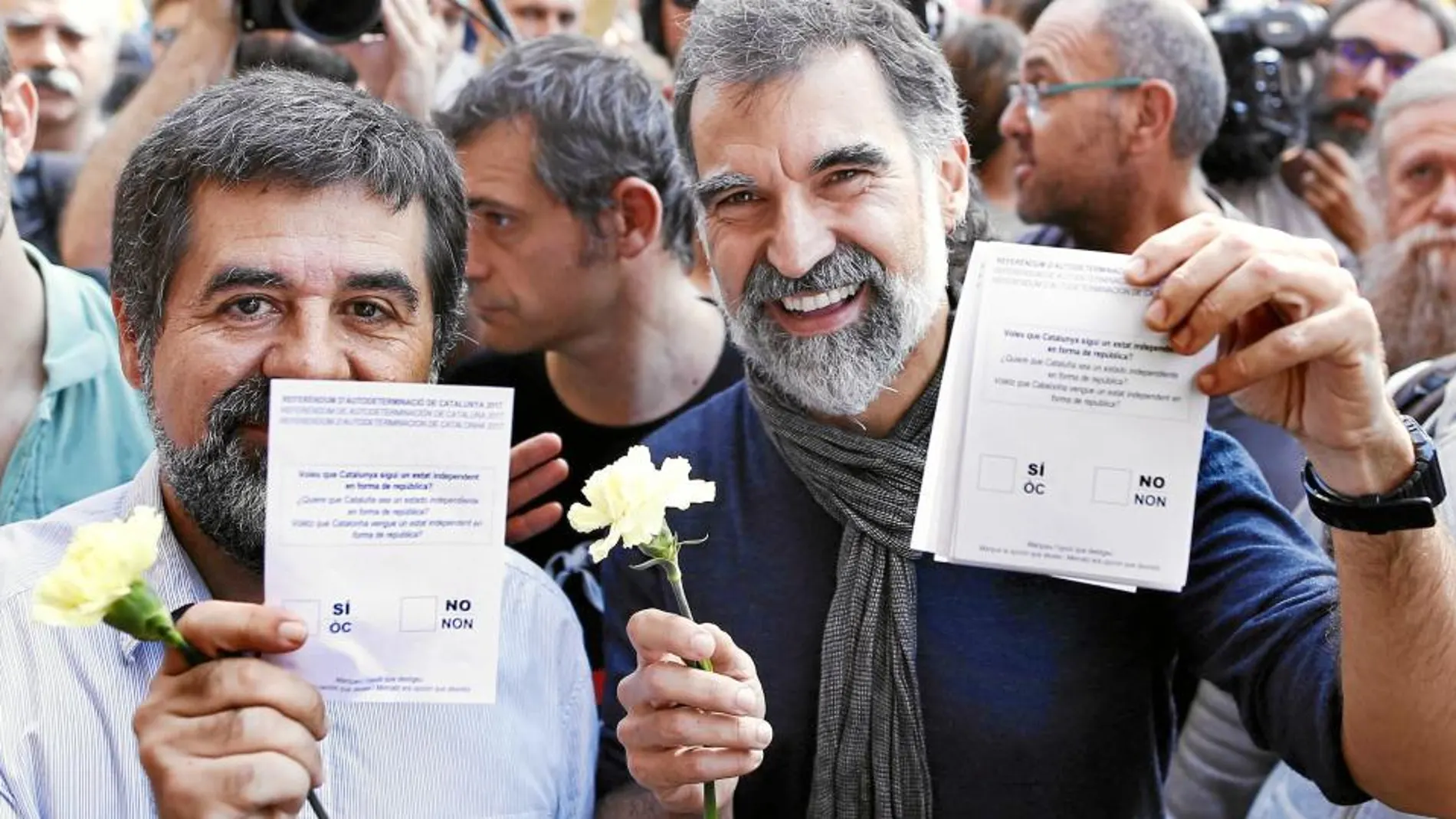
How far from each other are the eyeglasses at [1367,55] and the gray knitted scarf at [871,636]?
131 inches

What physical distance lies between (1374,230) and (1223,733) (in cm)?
182

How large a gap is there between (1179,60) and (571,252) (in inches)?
71.3

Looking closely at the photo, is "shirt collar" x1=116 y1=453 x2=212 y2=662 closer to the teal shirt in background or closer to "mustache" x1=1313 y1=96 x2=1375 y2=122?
the teal shirt in background

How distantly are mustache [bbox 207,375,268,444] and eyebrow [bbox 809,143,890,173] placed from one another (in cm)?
83

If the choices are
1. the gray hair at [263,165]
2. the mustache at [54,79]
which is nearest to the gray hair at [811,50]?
the gray hair at [263,165]

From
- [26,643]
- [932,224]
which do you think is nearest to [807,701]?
[932,224]

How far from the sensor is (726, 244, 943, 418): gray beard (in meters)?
Answer: 2.31

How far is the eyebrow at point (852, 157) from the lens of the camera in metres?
2.31

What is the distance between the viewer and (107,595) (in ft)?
4.75

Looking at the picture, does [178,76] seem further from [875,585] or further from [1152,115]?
[1152,115]

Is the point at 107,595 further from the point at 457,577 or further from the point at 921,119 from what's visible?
the point at 921,119

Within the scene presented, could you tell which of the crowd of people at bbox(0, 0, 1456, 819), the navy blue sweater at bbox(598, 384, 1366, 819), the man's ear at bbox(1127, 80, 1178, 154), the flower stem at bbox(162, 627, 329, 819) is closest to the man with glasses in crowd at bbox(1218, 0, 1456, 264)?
the man's ear at bbox(1127, 80, 1178, 154)

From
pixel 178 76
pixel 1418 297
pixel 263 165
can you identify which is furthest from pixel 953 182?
pixel 178 76

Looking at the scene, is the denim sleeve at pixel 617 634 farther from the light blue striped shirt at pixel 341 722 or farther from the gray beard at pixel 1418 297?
the gray beard at pixel 1418 297
